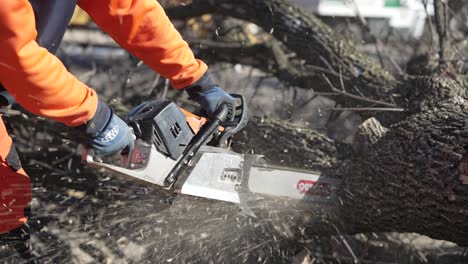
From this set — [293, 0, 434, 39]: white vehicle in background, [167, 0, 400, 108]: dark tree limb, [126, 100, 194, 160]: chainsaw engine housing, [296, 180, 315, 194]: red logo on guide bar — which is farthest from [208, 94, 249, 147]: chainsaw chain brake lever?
[293, 0, 434, 39]: white vehicle in background

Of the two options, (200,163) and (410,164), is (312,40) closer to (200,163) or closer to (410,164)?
(410,164)

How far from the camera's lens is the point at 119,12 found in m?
2.45

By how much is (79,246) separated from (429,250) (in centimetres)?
232

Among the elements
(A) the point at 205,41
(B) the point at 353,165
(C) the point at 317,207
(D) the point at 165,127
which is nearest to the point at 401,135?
(B) the point at 353,165

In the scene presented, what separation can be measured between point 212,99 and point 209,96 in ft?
0.08

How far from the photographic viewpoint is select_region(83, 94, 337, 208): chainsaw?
243 centimetres

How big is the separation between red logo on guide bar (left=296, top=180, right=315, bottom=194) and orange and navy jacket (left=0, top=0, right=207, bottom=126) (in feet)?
2.47

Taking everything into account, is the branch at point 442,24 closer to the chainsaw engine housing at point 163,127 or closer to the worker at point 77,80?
the worker at point 77,80

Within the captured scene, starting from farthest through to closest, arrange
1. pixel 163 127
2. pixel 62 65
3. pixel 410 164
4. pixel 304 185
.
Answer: pixel 304 185
pixel 410 164
pixel 163 127
pixel 62 65

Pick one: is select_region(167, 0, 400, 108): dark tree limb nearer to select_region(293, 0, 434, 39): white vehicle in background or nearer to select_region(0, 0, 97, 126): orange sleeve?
select_region(293, 0, 434, 39): white vehicle in background

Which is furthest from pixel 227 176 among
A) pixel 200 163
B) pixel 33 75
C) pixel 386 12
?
pixel 386 12

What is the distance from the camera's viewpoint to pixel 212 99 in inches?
108

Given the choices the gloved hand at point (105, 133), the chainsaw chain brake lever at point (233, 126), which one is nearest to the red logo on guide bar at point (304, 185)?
the chainsaw chain brake lever at point (233, 126)

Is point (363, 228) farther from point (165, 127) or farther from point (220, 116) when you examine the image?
point (165, 127)
